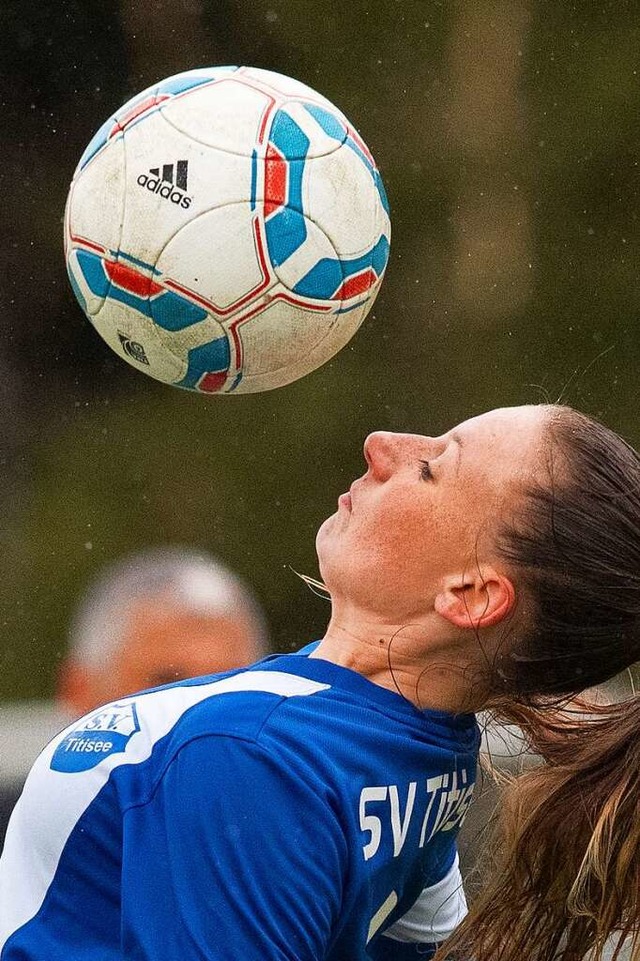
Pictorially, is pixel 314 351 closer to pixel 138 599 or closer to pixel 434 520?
pixel 434 520

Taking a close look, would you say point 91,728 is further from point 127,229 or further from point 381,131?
point 381,131

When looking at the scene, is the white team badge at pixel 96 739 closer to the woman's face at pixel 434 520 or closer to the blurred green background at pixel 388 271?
the woman's face at pixel 434 520

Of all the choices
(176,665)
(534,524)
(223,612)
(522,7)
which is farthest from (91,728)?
(522,7)

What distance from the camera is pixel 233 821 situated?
182 cm

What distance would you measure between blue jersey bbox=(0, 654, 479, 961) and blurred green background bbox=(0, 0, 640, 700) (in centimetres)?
680

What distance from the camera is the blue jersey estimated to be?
70.9 inches

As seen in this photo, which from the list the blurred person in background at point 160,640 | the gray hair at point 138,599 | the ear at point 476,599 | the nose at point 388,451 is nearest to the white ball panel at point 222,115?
the nose at point 388,451

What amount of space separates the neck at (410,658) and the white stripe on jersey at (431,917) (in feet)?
1.35

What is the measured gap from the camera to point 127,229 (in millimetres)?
2354

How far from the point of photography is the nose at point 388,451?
87.9 inches

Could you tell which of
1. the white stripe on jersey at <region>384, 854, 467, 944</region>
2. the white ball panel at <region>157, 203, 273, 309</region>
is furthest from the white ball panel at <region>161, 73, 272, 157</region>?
the white stripe on jersey at <region>384, 854, 467, 944</region>

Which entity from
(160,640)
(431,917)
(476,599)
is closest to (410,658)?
(476,599)

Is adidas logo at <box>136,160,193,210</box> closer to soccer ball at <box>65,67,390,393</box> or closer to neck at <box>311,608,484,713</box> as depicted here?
soccer ball at <box>65,67,390,393</box>

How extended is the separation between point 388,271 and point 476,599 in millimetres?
7752
